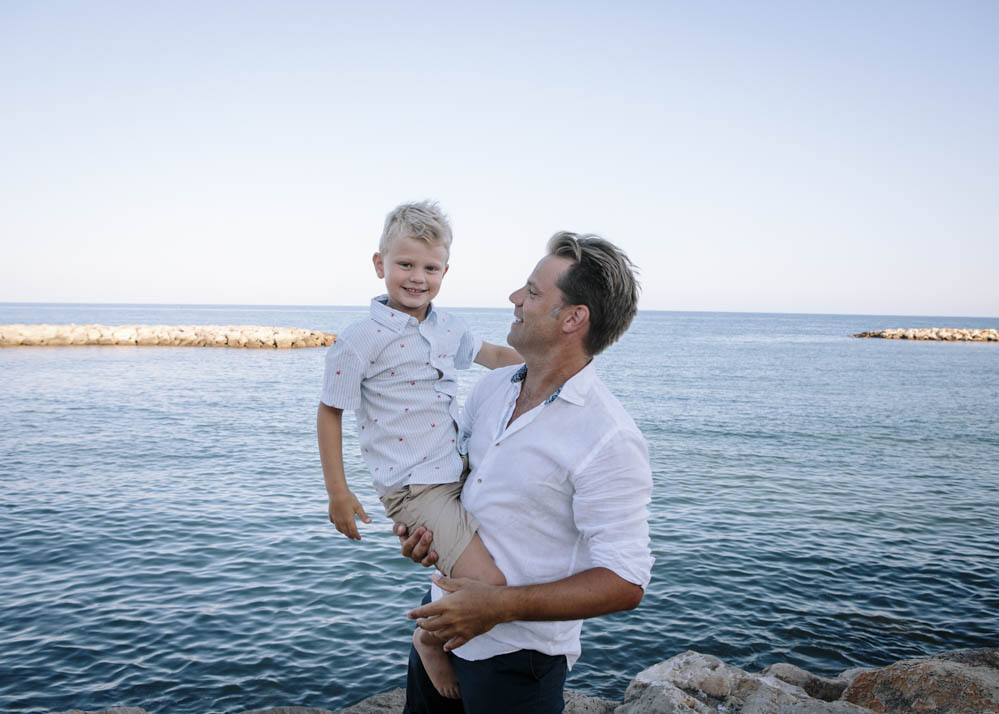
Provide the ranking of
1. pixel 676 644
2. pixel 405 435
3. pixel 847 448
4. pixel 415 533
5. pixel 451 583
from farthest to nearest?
pixel 847 448, pixel 676 644, pixel 405 435, pixel 415 533, pixel 451 583

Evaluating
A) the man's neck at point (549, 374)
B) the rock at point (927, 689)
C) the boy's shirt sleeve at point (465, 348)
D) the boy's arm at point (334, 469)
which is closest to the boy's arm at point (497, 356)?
the boy's shirt sleeve at point (465, 348)

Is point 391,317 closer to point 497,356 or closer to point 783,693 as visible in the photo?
point 497,356

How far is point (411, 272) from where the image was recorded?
2.99m

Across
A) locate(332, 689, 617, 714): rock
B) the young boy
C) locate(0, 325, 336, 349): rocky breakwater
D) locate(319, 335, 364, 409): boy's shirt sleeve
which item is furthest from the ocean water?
locate(0, 325, 336, 349): rocky breakwater

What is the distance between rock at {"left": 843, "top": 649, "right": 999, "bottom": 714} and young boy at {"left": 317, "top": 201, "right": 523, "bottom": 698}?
13.2 ft

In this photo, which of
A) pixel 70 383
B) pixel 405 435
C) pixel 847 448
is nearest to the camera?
pixel 405 435

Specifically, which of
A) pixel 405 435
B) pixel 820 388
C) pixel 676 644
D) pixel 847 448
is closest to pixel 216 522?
pixel 676 644

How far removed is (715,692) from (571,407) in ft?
13.8

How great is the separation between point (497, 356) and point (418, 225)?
0.73m

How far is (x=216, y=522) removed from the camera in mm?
11641

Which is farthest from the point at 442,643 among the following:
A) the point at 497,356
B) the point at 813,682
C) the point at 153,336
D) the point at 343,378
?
the point at 153,336

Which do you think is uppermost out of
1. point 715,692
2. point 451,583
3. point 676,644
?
point 451,583

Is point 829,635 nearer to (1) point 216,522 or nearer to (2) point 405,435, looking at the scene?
(2) point 405,435

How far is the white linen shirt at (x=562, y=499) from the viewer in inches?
88.5
